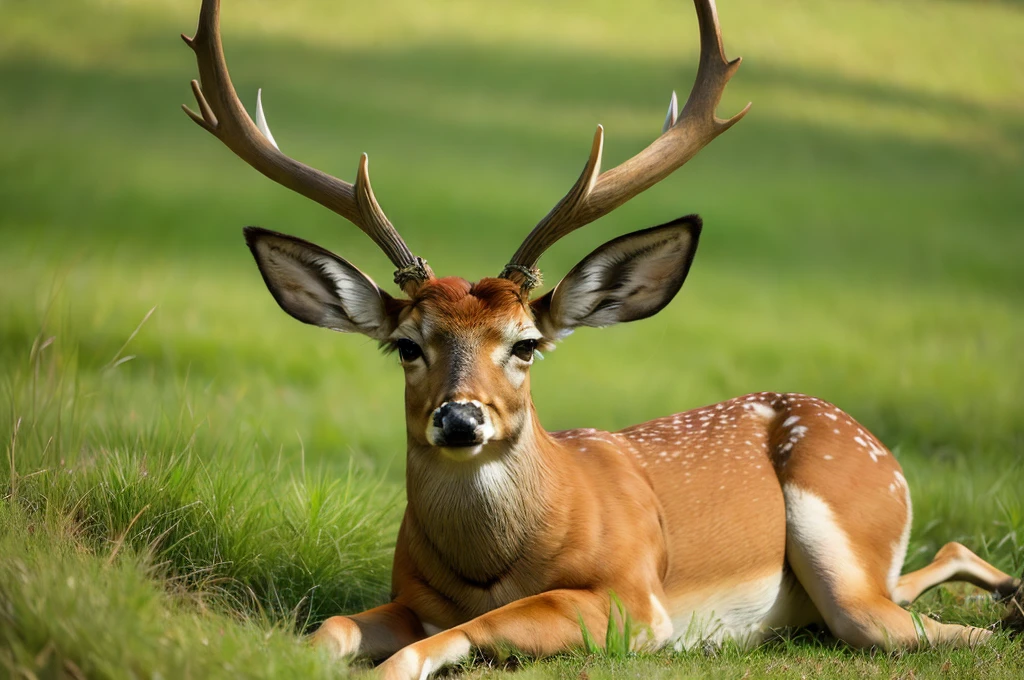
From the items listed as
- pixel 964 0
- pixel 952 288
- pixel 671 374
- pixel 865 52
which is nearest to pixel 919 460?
pixel 671 374

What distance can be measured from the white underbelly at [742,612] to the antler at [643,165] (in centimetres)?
160

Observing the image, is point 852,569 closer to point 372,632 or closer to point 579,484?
point 579,484

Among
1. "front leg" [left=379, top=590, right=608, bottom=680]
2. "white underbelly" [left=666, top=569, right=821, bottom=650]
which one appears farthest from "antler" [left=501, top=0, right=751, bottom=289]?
"white underbelly" [left=666, top=569, right=821, bottom=650]

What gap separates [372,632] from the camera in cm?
461

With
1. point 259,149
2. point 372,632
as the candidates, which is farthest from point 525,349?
point 259,149

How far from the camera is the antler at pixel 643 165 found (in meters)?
4.74

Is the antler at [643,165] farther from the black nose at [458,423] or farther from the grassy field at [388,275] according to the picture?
the grassy field at [388,275]

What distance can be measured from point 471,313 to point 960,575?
2.85 meters

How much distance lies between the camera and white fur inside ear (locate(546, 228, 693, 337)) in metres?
4.80

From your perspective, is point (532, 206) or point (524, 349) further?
point (532, 206)

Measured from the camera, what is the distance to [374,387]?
10.2 m

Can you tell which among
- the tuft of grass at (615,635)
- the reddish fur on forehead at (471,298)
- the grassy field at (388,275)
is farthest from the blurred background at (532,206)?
the tuft of grass at (615,635)

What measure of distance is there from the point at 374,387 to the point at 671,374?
2.64 meters

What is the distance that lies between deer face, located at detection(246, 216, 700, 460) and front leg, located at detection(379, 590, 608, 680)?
0.61 meters
